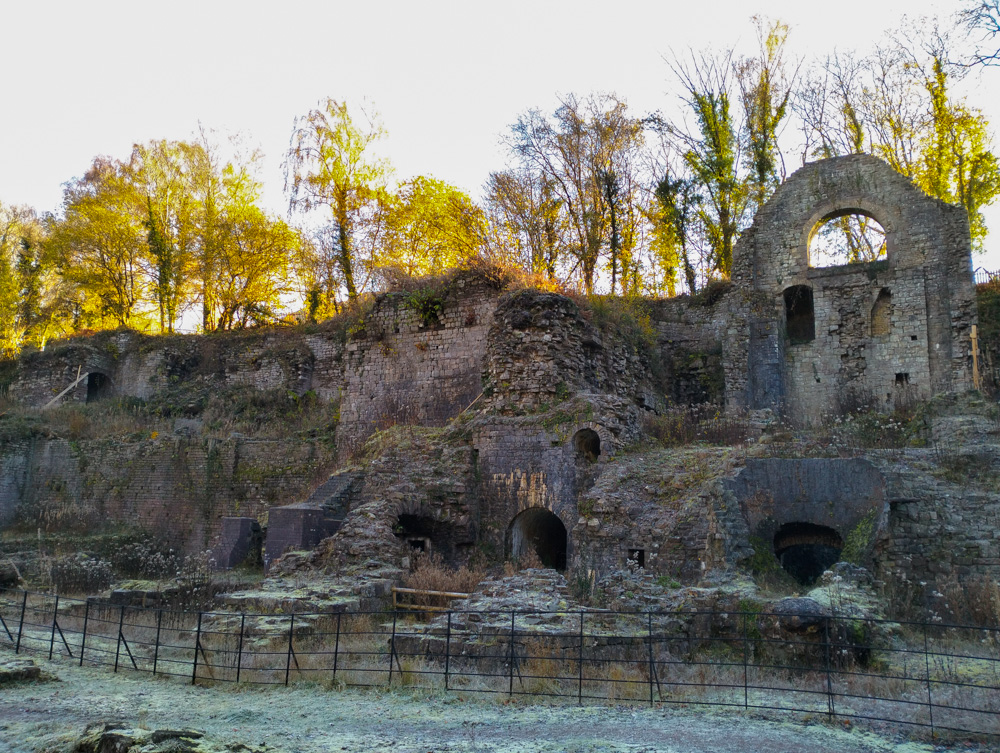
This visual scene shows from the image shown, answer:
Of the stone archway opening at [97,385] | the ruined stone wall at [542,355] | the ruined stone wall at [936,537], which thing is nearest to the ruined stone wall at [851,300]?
the ruined stone wall at [542,355]

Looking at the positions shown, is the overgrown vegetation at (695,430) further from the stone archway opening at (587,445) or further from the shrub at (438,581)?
the shrub at (438,581)

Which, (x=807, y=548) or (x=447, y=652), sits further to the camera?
(x=807, y=548)

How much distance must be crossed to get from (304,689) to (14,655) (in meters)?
4.05

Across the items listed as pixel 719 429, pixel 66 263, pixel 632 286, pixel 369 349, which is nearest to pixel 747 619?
pixel 719 429

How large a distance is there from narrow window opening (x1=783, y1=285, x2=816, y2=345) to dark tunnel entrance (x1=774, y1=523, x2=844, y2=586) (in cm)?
866

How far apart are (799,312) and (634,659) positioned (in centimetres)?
1591

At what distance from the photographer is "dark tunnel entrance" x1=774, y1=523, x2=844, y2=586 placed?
12.1 m

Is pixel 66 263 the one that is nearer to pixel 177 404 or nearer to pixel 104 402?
pixel 104 402

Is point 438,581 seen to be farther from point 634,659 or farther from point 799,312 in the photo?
point 799,312

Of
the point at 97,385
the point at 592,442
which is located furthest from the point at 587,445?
the point at 97,385

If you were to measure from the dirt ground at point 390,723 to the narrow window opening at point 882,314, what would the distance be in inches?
618

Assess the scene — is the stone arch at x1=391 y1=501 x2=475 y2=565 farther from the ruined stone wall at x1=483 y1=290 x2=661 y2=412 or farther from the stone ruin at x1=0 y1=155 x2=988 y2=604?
the ruined stone wall at x1=483 y1=290 x2=661 y2=412

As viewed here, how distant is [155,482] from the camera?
20781 millimetres

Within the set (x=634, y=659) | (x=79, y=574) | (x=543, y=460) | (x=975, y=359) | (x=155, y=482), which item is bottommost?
(x=79, y=574)
